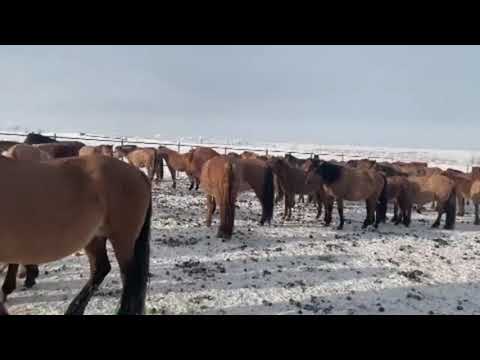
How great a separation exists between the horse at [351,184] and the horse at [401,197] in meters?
0.79

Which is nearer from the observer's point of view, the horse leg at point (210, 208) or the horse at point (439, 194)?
the horse leg at point (210, 208)

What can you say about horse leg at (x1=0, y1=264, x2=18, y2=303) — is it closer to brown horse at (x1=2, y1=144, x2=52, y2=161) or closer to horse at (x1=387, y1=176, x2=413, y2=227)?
brown horse at (x1=2, y1=144, x2=52, y2=161)

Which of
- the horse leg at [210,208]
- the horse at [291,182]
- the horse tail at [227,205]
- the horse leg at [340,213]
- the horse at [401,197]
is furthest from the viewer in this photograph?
the horse at [401,197]

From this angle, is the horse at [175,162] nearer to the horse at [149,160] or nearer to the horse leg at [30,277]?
the horse at [149,160]

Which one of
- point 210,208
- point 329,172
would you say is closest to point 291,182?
point 329,172

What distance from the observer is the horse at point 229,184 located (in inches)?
315

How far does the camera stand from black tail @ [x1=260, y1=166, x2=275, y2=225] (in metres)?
9.70

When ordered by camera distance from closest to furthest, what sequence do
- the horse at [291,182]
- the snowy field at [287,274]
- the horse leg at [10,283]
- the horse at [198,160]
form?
1. the horse leg at [10,283]
2. the snowy field at [287,274]
3. the horse at [291,182]
4. the horse at [198,160]

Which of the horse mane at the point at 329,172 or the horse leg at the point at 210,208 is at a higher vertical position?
the horse mane at the point at 329,172

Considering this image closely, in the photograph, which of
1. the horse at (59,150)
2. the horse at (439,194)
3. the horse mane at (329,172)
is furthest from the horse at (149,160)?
the horse at (439,194)

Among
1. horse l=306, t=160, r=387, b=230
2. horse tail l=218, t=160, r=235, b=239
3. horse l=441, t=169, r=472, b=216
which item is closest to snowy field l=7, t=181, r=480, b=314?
horse tail l=218, t=160, r=235, b=239

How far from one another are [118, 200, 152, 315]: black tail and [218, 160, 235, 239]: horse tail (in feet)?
13.0

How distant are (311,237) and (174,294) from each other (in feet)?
15.8
